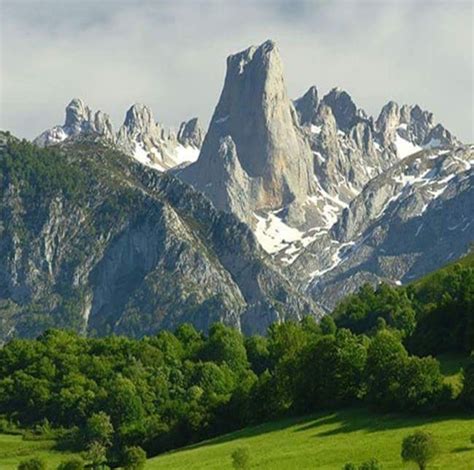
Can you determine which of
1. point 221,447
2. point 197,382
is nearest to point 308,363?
point 221,447

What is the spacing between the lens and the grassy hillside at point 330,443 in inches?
3332

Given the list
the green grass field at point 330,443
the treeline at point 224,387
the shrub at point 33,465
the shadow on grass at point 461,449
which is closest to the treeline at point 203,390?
the treeline at point 224,387

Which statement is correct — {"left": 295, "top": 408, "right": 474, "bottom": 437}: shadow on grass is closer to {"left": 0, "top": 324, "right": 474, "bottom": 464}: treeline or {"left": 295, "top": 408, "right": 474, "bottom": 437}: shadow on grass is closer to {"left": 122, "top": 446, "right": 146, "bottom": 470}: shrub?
{"left": 0, "top": 324, "right": 474, "bottom": 464}: treeline

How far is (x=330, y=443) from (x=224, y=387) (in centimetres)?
8375

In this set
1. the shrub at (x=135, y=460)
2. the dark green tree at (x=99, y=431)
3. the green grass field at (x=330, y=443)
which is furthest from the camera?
the dark green tree at (x=99, y=431)

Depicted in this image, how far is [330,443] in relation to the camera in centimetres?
9712

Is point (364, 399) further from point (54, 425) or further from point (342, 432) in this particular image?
point (54, 425)

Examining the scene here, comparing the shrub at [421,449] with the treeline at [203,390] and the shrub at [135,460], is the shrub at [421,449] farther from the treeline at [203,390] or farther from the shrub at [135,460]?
the shrub at [135,460]

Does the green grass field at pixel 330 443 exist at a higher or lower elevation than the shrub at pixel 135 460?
lower

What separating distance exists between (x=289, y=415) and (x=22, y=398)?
70.8 meters

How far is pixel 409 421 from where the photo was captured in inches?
4023

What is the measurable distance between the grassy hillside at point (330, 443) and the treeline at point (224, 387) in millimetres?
4694

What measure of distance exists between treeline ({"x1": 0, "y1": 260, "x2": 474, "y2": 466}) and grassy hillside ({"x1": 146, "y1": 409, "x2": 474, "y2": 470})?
15.4 ft

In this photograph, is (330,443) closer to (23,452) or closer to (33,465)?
(33,465)
